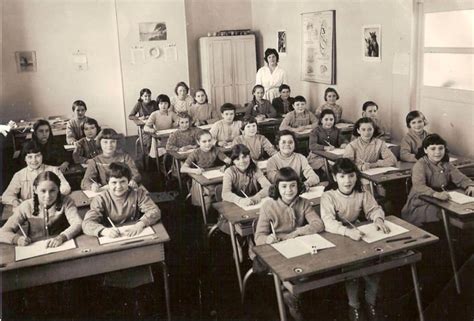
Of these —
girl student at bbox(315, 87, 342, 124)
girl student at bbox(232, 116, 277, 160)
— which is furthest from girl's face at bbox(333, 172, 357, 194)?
girl student at bbox(315, 87, 342, 124)

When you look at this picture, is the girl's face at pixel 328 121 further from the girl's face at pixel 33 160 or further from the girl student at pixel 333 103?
the girl's face at pixel 33 160

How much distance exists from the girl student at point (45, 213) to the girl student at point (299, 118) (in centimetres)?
360

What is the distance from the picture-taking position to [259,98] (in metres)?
7.16

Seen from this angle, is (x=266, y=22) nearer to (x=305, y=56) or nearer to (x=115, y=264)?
(x=305, y=56)

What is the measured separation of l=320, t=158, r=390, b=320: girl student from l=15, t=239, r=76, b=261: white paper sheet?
1.45 metres

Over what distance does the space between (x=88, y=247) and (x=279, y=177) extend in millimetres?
1162

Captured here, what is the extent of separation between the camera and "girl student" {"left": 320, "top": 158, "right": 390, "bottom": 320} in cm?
282

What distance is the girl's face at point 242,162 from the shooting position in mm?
3828

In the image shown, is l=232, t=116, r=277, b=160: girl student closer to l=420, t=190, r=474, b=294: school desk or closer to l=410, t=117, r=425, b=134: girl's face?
l=410, t=117, r=425, b=134: girl's face

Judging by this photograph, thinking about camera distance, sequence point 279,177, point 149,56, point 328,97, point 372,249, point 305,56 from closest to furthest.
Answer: point 372,249 → point 279,177 → point 328,97 → point 305,56 → point 149,56

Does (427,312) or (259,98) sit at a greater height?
(259,98)

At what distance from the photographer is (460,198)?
3.30 metres

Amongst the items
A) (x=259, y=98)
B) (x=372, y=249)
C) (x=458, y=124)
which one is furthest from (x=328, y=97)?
(x=372, y=249)

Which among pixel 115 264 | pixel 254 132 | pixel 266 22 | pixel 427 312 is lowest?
pixel 427 312
